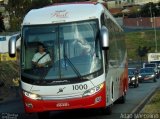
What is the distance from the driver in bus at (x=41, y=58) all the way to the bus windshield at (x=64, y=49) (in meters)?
0.09

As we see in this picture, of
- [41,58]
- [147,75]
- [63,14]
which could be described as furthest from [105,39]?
[147,75]

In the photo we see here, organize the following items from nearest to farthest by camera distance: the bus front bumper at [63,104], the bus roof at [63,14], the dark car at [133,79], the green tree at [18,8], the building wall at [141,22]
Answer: the bus front bumper at [63,104] < the bus roof at [63,14] < the dark car at [133,79] < the green tree at [18,8] < the building wall at [141,22]

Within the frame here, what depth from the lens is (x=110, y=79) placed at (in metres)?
18.1

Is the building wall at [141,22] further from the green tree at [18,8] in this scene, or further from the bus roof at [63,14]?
the bus roof at [63,14]

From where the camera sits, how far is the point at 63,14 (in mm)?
17266

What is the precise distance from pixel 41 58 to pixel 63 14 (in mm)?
1561

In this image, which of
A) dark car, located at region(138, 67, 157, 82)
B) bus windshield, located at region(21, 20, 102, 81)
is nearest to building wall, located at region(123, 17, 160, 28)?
dark car, located at region(138, 67, 157, 82)

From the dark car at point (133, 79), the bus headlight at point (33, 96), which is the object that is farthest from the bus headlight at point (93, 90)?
the dark car at point (133, 79)

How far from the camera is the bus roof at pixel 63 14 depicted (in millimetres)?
17078

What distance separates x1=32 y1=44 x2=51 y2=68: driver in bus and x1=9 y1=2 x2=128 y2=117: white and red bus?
12 cm

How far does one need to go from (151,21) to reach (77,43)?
134 metres

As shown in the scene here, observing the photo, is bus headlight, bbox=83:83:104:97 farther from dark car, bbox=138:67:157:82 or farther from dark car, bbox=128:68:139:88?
dark car, bbox=138:67:157:82

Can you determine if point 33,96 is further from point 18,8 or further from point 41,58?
point 18,8

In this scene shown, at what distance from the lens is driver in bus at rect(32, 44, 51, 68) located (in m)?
16.6
